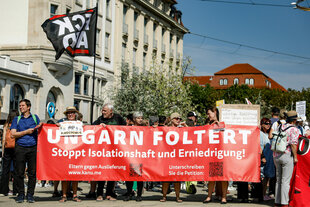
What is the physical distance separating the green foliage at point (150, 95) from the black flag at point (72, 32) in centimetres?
1566

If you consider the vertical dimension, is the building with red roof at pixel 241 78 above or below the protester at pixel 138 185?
above

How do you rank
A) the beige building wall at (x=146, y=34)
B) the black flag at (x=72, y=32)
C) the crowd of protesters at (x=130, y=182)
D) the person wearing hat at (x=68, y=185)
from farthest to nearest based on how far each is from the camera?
the beige building wall at (x=146, y=34) → the black flag at (x=72, y=32) → the person wearing hat at (x=68, y=185) → the crowd of protesters at (x=130, y=182)

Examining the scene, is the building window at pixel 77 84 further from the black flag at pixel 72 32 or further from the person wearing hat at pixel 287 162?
the person wearing hat at pixel 287 162

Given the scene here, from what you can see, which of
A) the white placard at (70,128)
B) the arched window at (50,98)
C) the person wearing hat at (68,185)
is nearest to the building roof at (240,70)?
the arched window at (50,98)

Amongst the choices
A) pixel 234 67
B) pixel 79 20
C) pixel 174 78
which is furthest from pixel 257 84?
pixel 79 20

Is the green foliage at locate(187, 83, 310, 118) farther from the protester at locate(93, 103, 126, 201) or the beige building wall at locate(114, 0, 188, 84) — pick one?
the protester at locate(93, 103, 126, 201)

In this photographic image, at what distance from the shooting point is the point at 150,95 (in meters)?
34.7

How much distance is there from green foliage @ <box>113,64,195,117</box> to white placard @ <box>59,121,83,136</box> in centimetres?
2252

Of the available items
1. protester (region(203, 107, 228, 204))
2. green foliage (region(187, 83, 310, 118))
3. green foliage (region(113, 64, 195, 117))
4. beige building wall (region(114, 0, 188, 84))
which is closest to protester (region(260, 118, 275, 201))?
protester (region(203, 107, 228, 204))

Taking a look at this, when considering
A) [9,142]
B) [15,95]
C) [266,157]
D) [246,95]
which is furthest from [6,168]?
[246,95]

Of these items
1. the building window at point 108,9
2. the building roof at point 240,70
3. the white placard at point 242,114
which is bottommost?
the white placard at point 242,114

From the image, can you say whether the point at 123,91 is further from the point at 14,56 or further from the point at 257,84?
the point at 257,84

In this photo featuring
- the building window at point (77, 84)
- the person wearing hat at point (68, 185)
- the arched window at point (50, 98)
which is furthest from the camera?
the building window at point (77, 84)

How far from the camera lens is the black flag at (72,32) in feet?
54.2
